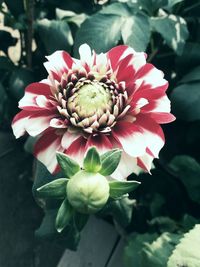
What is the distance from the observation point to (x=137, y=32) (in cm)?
88

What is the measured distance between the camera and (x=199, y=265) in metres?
0.74

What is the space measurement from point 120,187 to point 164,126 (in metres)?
0.59

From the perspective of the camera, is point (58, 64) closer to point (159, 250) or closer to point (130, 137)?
point (130, 137)

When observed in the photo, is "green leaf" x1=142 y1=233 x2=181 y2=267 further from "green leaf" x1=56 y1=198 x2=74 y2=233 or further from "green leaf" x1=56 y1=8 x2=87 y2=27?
"green leaf" x1=56 y1=8 x2=87 y2=27

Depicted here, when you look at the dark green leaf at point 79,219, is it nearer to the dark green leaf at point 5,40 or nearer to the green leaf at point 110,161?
the green leaf at point 110,161

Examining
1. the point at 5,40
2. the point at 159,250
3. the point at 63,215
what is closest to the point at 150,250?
the point at 159,250

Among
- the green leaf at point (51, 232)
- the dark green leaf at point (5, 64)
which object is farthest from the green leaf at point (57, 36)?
the green leaf at point (51, 232)

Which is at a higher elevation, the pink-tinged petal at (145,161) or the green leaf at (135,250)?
the pink-tinged petal at (145,161)

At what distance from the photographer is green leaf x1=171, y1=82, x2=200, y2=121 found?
942 mm

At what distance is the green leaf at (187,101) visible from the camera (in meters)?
0.94

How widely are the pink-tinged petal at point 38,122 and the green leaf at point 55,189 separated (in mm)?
64

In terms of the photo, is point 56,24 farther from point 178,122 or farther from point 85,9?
point 178,122

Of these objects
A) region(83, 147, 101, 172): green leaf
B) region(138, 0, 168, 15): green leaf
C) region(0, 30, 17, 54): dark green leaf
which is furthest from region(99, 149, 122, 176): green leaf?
region(0, 30, 17, 54): dark green leaf

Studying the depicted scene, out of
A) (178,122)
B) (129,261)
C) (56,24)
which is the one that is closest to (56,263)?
(129,261)
